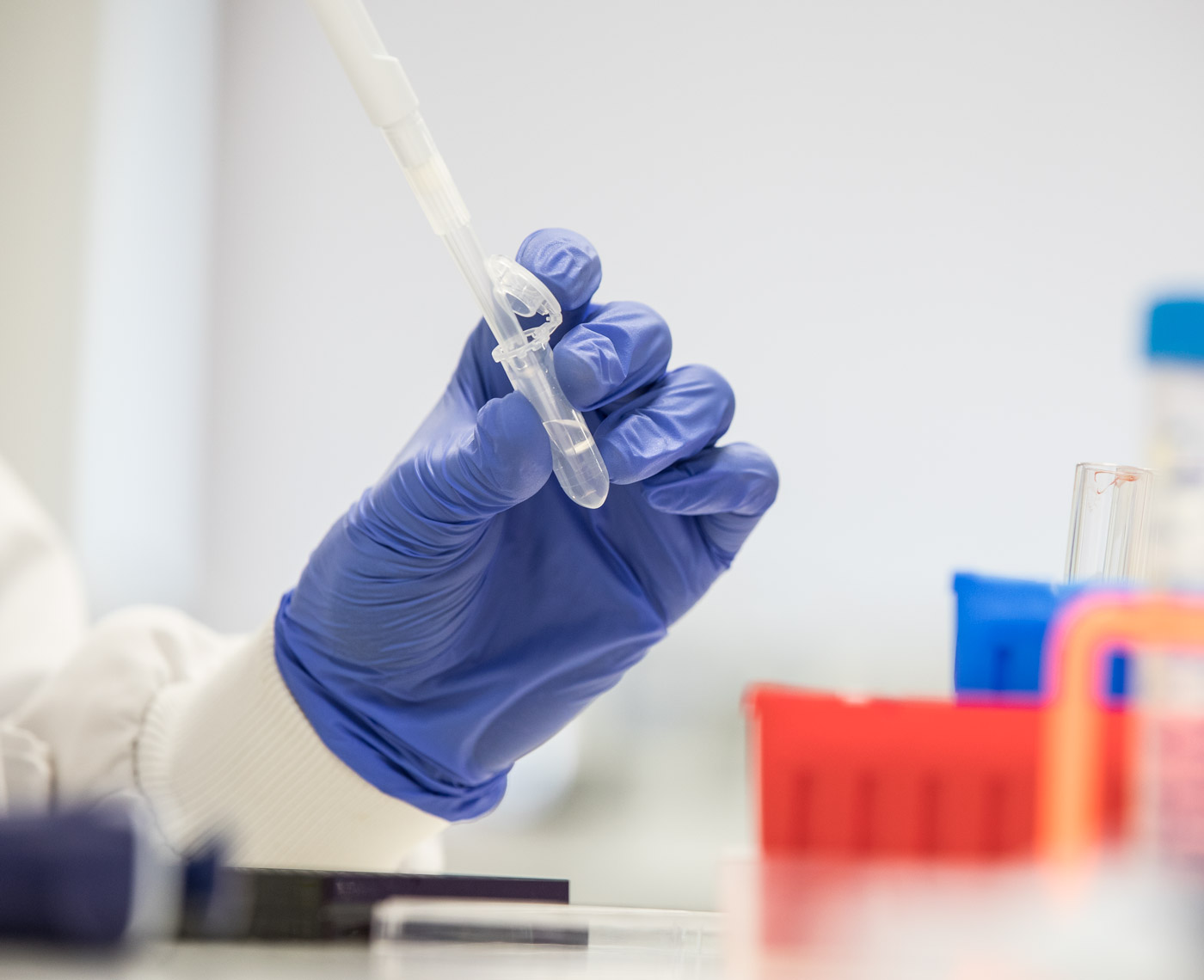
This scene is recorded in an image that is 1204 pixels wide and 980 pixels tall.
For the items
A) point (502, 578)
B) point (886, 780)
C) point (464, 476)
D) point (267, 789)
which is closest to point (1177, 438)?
point (886, 780)

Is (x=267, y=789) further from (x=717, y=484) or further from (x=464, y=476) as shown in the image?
(x=717, y=484)

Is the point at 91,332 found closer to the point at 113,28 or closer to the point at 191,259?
the point at 191,259

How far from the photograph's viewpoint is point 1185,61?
6.68 ft

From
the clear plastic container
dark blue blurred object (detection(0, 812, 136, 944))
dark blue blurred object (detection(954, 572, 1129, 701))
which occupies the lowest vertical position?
the clear plastic container

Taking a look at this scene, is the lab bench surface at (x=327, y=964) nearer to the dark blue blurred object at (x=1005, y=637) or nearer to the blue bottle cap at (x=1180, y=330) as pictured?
the dark blue blurred object at (x=1005, y=637)

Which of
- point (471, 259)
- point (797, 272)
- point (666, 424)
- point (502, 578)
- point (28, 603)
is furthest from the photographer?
point (797, 272)

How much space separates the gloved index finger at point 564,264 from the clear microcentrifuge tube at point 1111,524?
0.41 m

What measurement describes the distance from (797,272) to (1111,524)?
1628 millimetres

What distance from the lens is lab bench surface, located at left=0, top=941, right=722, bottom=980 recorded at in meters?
0.37

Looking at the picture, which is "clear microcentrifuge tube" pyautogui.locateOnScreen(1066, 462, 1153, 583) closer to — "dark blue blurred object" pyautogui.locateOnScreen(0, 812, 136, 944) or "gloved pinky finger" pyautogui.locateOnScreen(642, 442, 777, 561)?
"gloved pinky finger" pyautogui.locateOnScreen(642, 442, 777, 561)

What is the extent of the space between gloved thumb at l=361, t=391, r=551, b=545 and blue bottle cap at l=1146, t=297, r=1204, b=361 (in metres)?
→ 0.43

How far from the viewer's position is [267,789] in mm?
894

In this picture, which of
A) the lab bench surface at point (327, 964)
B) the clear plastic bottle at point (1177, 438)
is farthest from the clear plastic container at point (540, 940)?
the clear plastic bottle at point (1177, 438)

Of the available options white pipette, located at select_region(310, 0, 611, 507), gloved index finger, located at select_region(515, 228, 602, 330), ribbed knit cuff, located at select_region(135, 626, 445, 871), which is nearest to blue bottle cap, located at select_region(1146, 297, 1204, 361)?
white pipette, located at select_region(310, 0, 611, 507)
